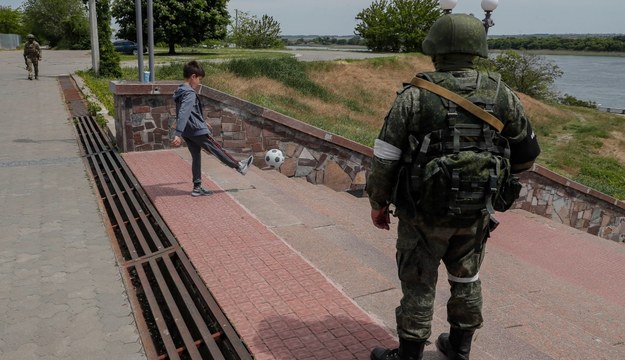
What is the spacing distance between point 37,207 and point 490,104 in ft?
17.1

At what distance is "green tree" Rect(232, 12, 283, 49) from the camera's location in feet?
166

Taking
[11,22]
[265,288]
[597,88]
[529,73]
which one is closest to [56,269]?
[265,288]

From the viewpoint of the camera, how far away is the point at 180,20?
3300 centimetres

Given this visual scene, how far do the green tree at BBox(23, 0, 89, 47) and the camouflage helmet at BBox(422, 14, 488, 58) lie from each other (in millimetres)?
51950

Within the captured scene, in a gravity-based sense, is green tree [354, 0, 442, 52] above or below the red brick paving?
above

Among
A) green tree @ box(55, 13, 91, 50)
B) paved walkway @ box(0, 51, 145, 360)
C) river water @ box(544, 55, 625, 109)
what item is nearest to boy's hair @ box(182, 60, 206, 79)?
paved walkway @ box(0, 51, 145, 360)

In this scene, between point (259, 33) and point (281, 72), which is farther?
point (259, 33)

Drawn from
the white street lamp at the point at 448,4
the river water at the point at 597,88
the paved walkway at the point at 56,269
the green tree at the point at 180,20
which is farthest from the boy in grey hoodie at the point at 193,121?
the river water at the point at 597,88

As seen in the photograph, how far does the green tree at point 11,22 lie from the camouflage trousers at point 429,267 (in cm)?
6809

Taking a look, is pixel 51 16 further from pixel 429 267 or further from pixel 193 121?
pixel 429 267

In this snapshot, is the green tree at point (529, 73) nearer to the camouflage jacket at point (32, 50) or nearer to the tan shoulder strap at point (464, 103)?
the camouflage jacket at point (32, 50)

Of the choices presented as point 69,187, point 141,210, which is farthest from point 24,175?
point 141,210

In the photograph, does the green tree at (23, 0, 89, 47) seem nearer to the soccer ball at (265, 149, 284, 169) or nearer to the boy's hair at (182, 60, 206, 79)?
the soccer ball at (265, 149, 284, 169)

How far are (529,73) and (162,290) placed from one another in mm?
43524
